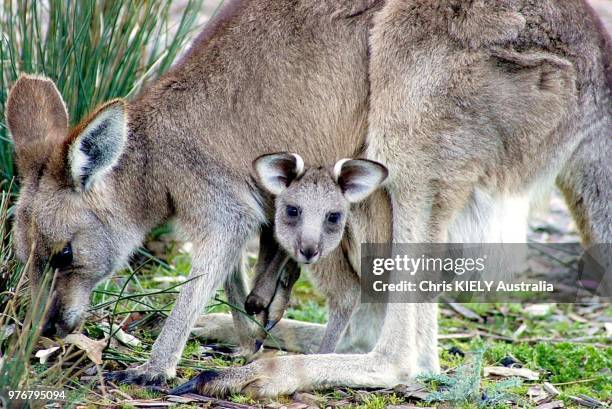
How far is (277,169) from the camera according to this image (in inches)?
180

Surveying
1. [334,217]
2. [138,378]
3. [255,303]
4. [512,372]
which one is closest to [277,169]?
[334,217]

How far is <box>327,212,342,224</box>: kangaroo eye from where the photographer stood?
15.1 ft

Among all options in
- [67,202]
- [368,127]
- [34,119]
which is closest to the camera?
[67,202]

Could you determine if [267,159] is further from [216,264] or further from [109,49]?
[109,49]

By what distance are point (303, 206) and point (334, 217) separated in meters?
0.17

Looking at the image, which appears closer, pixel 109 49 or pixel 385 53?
pixel 385 53

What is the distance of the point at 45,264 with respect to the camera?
4246mm

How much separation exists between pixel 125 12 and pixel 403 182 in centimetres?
218

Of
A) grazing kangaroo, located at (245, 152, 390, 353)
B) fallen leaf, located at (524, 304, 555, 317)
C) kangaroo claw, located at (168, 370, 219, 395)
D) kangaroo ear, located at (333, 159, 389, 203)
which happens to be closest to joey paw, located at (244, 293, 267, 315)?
grazing kangaroo, located at (245, 152, 390, 353)

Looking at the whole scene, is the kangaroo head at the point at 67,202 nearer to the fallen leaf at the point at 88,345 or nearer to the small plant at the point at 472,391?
the fallen leaf at the point at 88,345

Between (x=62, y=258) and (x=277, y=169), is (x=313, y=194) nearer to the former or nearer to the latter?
(x=277, y=169)

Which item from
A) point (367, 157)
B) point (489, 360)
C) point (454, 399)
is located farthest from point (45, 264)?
point (489, 360)

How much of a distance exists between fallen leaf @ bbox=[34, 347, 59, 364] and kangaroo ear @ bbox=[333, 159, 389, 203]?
156 centimetres

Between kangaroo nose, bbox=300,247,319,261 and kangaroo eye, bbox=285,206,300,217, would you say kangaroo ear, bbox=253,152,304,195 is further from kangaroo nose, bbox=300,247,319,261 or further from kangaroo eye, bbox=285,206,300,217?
kangaroo nose, bbox=300,247,319,261
